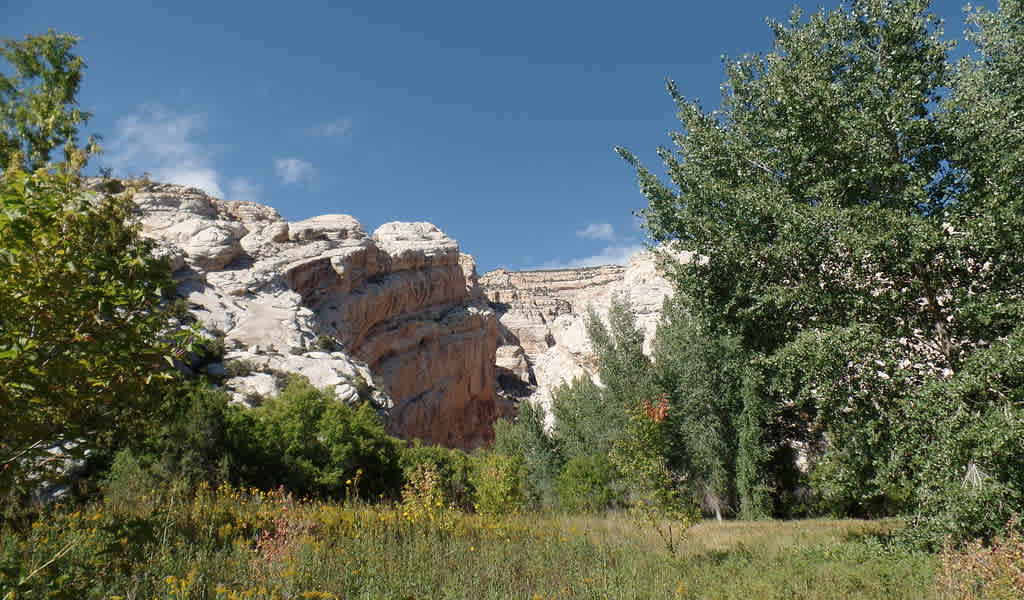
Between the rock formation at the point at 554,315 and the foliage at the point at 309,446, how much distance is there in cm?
2636

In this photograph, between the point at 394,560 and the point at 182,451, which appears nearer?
the point at 394,560

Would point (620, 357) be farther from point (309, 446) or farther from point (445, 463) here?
point (309, 446)

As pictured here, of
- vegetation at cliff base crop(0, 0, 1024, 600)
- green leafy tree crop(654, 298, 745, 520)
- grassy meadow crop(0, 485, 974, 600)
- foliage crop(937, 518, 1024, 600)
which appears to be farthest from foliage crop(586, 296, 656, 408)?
foliage crop(937, 518, 1024, 600)

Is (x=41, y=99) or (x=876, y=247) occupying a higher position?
(x=41, y=99)

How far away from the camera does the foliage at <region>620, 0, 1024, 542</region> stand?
9078 mm

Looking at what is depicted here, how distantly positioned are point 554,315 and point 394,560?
111015 millimetres

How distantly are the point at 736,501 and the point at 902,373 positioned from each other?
2197 centimetres

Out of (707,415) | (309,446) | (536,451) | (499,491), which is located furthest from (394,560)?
(536,451)

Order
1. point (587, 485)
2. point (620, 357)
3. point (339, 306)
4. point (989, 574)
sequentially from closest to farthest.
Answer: point (989, 574), point (587, 485), point (620, 357), point (339, 306)

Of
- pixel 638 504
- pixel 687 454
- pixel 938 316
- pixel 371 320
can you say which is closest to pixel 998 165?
pixel 938 316

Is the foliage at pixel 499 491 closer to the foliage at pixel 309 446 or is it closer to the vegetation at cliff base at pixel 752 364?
the vegetation at cliff base at pixel 752 364

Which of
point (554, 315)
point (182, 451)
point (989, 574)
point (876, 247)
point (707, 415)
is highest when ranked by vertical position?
point (554, 315)

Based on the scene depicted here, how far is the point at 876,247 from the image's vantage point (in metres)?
9.88

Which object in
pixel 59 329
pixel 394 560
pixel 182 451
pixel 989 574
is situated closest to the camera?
pixel 59 329
